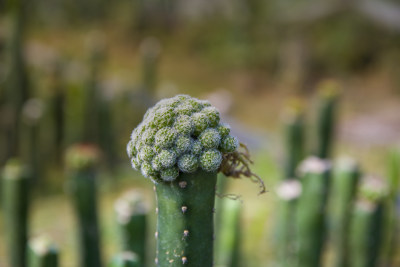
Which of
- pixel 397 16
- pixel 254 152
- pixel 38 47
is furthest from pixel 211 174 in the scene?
pixel 38 47

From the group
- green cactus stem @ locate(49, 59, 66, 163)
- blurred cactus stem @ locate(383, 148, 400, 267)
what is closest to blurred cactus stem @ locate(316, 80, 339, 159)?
blurred cactus stem @ locate(383, 148, 400, 267)

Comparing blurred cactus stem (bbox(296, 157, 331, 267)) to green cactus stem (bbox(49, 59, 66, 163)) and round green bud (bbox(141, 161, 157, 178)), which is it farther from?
green cactus stem (bbox(49, 59, 66, 163))

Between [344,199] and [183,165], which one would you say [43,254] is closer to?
[183,165]

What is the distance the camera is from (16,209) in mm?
3662

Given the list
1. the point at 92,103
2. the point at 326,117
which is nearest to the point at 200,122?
the point at 326,117

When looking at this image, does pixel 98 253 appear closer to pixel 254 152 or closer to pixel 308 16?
pixel 254 152

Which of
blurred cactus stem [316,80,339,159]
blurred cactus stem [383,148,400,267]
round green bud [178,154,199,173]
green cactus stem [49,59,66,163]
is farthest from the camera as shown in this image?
green cactus stem [49,59,66,163]

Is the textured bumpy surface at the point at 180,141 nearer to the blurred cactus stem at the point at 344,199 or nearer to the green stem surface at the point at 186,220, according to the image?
the green stem surface at the point at 186,220

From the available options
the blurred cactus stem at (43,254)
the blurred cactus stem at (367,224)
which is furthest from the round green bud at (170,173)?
the blurred cactus stem at (367,224)

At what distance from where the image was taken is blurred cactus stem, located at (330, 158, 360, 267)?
3613 mm

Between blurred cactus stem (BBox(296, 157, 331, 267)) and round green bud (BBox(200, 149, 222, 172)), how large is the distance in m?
1.86

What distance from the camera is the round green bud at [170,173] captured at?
4.84ft

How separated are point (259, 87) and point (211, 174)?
11.5 m

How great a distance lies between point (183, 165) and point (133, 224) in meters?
1.66
